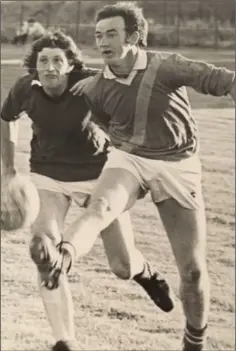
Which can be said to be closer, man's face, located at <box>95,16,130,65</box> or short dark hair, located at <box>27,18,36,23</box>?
man's face, located at <box>95,16,130,65</box>

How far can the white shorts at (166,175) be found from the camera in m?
3.12

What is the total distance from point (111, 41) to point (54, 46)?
171 mm

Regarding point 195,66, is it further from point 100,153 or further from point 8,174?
point 8,174

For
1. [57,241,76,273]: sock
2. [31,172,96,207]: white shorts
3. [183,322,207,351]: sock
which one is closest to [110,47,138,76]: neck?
[31,172,96,207]: white shorts

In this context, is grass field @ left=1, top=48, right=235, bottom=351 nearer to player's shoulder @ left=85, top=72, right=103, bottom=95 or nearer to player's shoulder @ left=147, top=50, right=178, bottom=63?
player's shoulder @ left=147, top=50, right=178, bottom=63

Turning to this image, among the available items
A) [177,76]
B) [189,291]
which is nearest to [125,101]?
[177,76]

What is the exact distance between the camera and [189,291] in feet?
10.3

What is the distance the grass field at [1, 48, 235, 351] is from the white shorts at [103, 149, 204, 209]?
3cm

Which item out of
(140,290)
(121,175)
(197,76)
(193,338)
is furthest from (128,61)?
(193,338)

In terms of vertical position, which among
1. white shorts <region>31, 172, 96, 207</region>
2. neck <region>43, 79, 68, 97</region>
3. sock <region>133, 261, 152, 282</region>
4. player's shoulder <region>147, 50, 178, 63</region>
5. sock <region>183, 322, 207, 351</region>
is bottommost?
sock <region>183, 322, 207, 351</region>

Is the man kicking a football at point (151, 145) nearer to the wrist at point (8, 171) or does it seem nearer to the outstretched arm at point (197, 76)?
the outstretched arm at point (197, 76)

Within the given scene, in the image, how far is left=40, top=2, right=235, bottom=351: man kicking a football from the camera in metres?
3.10

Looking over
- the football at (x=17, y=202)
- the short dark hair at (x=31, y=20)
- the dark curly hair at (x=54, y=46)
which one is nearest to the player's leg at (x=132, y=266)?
the football at (x=17, y=202)

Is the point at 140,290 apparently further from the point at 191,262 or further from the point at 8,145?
the point at 8,145
